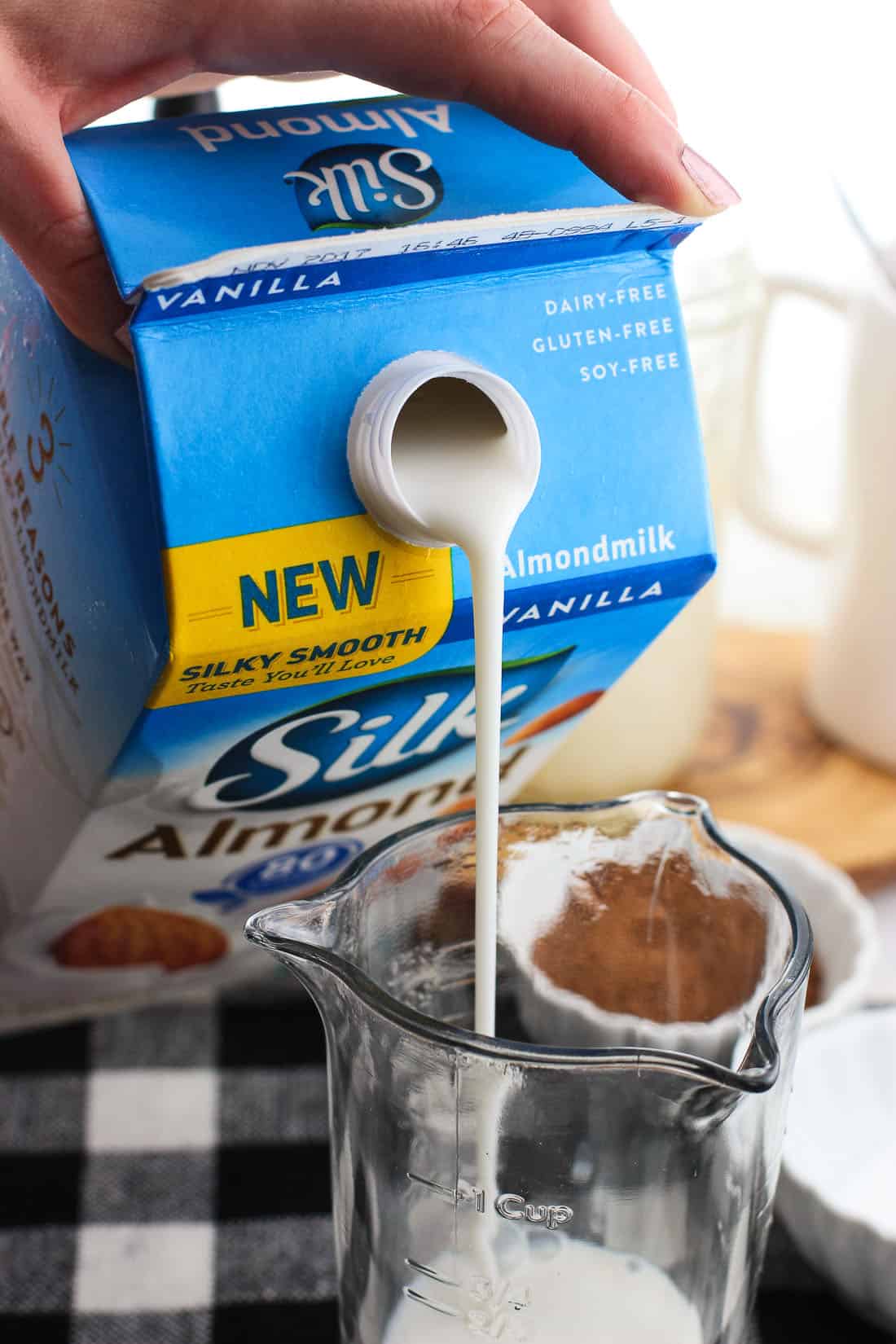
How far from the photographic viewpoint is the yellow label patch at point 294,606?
0.49 meters

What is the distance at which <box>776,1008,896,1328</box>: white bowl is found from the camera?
627 millimetres

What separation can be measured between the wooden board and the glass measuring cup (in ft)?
1.38

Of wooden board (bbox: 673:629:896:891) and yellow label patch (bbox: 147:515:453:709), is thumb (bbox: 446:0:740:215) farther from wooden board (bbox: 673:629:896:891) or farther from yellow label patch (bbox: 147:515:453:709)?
wooden board (bbox: 673:629:896:891)

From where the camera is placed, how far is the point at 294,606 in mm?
500

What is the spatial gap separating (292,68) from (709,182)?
159 mm

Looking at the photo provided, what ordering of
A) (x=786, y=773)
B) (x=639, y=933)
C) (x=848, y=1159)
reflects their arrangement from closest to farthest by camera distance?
(x=639, y=933) → (x=848, y=1159) → (x=786, y=773)

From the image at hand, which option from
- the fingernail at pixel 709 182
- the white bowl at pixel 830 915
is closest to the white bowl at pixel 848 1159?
the white bowl at pixel 830 915

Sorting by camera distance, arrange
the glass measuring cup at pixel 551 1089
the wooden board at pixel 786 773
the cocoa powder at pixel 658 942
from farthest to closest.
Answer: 1. the wooden board at pixel 786 773
2. the cocoa powder at pixel 658 942
3. the glass measuring cup at pixel 551 1089

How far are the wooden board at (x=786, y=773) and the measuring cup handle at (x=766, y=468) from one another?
4.9 inches

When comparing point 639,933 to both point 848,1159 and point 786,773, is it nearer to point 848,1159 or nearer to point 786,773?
point 848,1159

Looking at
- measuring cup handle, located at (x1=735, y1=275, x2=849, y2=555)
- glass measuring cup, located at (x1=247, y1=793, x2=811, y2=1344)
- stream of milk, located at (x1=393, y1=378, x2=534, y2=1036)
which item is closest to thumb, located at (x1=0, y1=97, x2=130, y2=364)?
stream of milk, located at (x1=393, y1=378, x2=534, y2=1036)

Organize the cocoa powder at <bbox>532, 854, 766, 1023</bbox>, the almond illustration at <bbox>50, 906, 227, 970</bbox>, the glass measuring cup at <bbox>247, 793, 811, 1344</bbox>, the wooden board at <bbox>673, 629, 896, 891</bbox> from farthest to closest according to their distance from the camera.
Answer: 1. the wooden board at <bbox>673, 629, 896, 891</bbox>
2. the almond illustration at <bbox>50, 906, 227, 970</bbox>
3. the cocoa powder at <bbox>532, 854, 766, 1023</bbox>
4. the glass measuring cup at <bbox>247, 793, 811, 1344</bbox>

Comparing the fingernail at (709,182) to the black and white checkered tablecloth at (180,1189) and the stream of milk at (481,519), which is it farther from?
the black and white checkered tablecloth at (180,1189)

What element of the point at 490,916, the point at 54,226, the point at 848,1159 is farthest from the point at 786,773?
the point at 54,226
